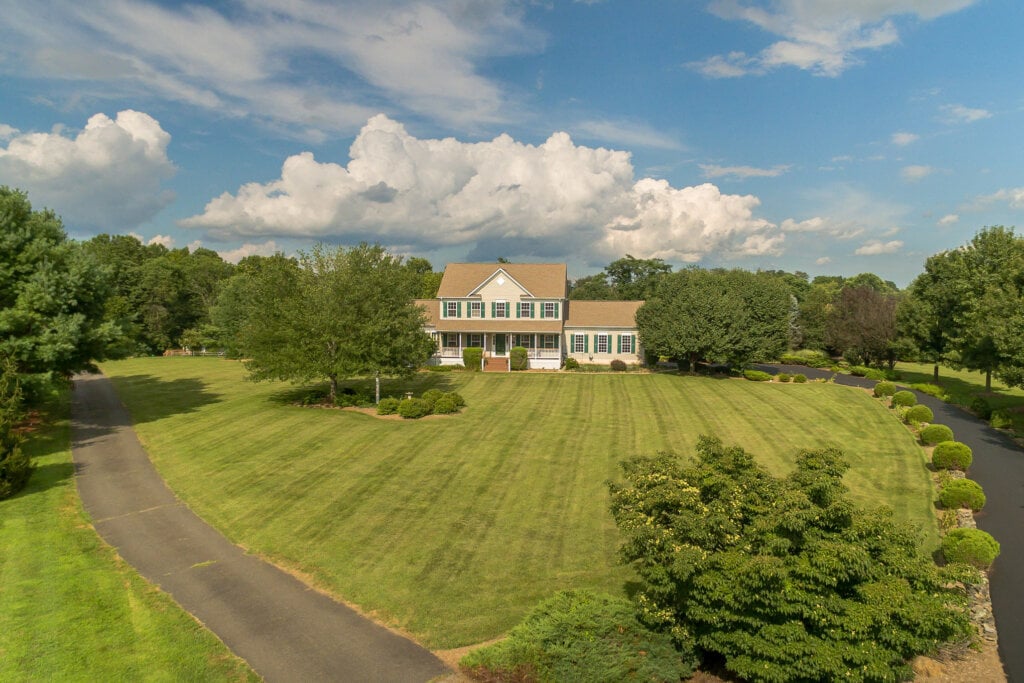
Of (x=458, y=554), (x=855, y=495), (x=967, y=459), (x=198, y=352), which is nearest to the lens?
Result: (x=458, y=554)

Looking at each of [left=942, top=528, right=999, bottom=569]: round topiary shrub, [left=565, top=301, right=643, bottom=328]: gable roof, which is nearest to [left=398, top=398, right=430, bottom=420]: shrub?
[left=565, top=301, right=643, bottom=328]: gable roof

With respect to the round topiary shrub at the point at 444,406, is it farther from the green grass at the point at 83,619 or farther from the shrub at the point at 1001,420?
the shrub at the point at 1001,420

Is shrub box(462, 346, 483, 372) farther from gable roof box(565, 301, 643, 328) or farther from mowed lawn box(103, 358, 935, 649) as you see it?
gable roof box(565, 301, 643, 328)

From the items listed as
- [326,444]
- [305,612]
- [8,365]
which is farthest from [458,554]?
[8,365]

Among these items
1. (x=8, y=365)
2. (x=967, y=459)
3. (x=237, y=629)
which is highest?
(x=8, y=365)

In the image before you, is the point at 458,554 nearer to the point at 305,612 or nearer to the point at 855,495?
the point at 305,612
